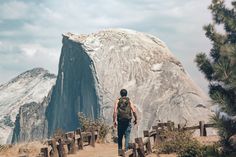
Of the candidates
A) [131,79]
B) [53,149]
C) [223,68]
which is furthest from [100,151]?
[131,79]

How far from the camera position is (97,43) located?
85500mm

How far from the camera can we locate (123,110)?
41.4ft

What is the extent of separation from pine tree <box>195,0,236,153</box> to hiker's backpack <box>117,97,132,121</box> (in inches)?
96.5

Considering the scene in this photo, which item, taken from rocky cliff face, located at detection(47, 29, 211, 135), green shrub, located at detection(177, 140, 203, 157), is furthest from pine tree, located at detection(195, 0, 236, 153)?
rocky cliff face, located at detection(47, 29, 211, 135)

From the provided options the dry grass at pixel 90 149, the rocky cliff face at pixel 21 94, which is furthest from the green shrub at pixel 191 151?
the rocky cliff face at pixel 21 94

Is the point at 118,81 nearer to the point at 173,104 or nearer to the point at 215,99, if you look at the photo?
the point at 173,104

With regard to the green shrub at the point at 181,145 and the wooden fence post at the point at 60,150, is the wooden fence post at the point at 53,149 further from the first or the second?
the green shrub at the point at 181,145

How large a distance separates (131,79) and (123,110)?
68040 mm

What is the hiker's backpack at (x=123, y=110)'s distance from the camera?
12.6 metres

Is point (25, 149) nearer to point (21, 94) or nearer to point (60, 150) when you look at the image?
point (60, 150)

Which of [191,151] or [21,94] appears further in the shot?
[21,94]

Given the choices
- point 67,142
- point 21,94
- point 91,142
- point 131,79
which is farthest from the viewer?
point 21,94

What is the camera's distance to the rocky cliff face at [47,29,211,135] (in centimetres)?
7575

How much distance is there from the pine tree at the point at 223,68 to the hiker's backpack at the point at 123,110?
245cm
